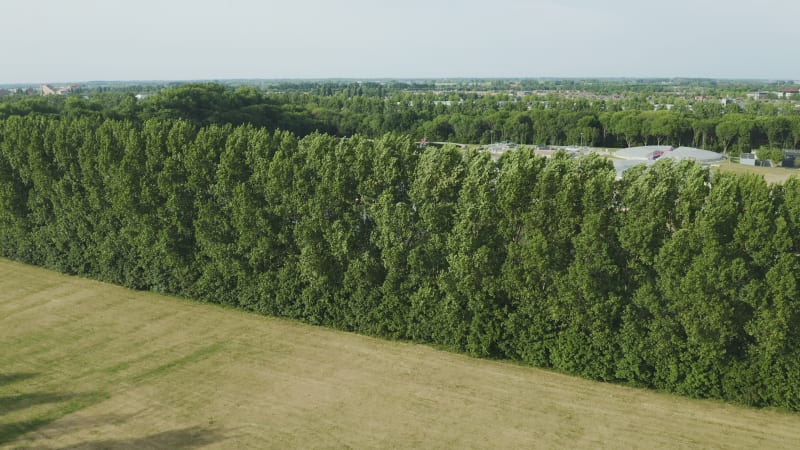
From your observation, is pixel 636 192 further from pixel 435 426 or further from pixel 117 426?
pixel 117 426

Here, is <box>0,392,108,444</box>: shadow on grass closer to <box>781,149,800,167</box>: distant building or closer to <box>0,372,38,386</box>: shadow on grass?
<box>0,372,38,386</box>: shadow on grass

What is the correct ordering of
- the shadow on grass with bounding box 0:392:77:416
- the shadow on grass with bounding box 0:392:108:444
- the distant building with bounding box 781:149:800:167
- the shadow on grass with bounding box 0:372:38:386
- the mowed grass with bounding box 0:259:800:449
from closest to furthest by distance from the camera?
the mowed grass with bounding box 0:259:800:449 → the shadow on grass with bounding box 0:392:108:444 → the shadow on grass with bounding box 0:392:77:416 → the shadow on grass with bounding box 0:372:38:386 → the distant building with bounding box 781:149:800:167

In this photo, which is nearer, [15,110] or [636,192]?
[636,192]

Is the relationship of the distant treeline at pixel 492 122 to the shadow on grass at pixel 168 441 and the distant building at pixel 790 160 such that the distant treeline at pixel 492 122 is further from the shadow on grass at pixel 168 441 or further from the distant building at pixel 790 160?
the shadow on grass at pixel 168 441

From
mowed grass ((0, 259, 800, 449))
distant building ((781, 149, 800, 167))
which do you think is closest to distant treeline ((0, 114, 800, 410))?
mowed grass ((0, 259, 800, 449))

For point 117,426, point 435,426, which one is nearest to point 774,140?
point 435,426

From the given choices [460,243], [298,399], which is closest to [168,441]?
[298,399]
